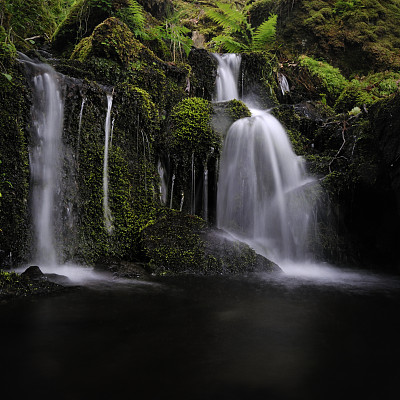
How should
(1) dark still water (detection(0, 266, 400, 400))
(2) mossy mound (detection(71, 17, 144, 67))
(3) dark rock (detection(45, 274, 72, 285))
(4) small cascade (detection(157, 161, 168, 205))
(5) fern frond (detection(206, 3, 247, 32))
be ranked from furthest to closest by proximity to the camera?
1. (5) fern frond (detection(206, 3, 247, 32))
2. (2) mossy mound (detection(71, 17, 144, 67))
3. (4) small cascade (detection(157, 161, 168, 205))
4. (3) dark rock (detection(45, 274, 72, 285))
5. (1) dark still water (detection(0, 266, 400, 400))

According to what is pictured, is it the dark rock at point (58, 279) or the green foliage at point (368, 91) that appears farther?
the green foliage at point (368, 91)

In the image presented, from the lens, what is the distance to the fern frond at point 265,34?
437 inches

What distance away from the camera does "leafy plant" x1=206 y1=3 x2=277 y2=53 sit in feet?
36.5

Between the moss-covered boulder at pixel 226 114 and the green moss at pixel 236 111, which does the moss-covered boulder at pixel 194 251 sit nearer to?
the moss-covered boulder at pixel 226 114

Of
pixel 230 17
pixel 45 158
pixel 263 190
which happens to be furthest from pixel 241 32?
→ pixel 45 158

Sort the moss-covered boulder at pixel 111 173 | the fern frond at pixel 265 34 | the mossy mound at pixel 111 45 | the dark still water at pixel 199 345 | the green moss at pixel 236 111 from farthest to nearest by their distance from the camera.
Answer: the fern frond at pixel 265 34 → the green moss at pixel 236 111 → the mossy mound at pixel 111 45 → the moss-covered boulder at pixel 111 173 → the dark still water at pixel 199 345

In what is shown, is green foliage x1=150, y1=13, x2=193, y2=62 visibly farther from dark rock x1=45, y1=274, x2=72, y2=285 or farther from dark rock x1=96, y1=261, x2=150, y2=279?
dark rock x1=45, y1=274, x2=72, y2=285

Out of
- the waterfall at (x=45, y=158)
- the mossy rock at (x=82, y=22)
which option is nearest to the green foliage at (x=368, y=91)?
the mossy rock at (x=82, y=22)

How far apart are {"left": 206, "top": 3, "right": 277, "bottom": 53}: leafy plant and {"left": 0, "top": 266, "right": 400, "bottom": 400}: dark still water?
983cm

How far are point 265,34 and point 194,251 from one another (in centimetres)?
950

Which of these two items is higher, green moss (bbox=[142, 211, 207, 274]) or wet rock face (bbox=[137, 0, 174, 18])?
wet rock face (bbox=[137, 0, 174, 18])

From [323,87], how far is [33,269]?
10004 mm

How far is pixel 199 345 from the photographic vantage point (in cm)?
228

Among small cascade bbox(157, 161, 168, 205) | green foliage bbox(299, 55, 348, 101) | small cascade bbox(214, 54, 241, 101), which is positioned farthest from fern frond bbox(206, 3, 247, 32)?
small cascade bbox(157, 161, 168, 205)
